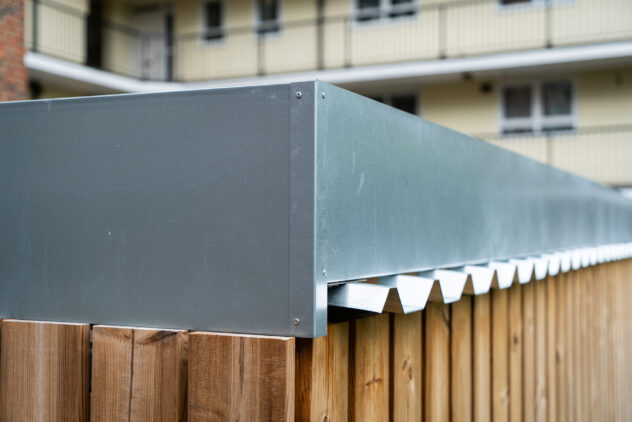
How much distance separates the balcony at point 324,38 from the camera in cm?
1830

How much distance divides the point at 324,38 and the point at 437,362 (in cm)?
1947

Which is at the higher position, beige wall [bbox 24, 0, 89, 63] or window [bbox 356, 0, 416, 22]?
window [bbox 356, 0, 416, 22]

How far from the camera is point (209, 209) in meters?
1.42

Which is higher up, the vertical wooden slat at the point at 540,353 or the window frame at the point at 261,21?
the window frame at the point at 261,21

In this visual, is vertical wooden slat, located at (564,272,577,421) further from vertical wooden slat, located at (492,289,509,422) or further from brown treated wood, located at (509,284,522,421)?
vertical wooden slat, located at (492,289,509,422)

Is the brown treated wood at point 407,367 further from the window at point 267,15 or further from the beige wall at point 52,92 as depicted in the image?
the window at point 267,15

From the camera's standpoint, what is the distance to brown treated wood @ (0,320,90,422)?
153 cm

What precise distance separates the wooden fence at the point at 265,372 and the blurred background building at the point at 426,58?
1643cm

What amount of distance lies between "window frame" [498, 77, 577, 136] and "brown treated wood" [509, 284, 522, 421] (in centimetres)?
1674

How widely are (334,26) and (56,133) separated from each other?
65.3ft

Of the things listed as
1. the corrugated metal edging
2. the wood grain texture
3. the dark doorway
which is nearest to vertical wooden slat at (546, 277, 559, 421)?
the wood grain texture

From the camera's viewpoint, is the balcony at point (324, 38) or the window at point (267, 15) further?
the window at point (267, 15)

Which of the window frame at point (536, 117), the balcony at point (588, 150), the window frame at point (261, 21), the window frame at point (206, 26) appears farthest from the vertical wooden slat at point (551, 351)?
the window frame at point (206, 26)

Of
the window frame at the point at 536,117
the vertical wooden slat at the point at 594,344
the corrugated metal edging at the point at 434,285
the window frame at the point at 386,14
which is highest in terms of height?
the window frame at the point at 386,14
